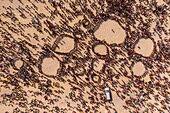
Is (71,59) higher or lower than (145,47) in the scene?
lower

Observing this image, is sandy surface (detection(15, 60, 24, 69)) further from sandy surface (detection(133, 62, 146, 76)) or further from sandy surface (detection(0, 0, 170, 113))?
sandy surface (detection(133, 62, 146, 76))

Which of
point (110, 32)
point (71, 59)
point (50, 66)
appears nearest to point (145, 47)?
point (110, 32)

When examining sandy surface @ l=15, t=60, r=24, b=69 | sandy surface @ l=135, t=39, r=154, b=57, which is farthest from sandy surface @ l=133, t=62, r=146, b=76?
sandy surface @ l=15, t=60, r=24, b=69

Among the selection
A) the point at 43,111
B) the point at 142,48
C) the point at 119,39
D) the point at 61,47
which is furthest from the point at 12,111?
the point at 142,48

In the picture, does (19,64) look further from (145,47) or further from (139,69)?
(145,47)

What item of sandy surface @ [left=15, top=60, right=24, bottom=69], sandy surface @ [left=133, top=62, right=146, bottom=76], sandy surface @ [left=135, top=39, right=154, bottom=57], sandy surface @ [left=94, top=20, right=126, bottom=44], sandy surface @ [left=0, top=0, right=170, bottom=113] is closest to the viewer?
sandy surface @ [left=0, top=0, right=170, bottom=113]

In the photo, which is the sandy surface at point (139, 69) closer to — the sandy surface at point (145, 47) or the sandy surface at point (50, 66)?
the sandy surface at point (145, 47)

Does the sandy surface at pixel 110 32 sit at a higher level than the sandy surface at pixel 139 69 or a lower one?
higher

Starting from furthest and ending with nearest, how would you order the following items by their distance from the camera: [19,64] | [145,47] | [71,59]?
[145,47], [71,59], [19,64]

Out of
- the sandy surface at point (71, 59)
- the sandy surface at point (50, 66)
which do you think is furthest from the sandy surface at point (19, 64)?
the sandy surface at point (50, 66)
